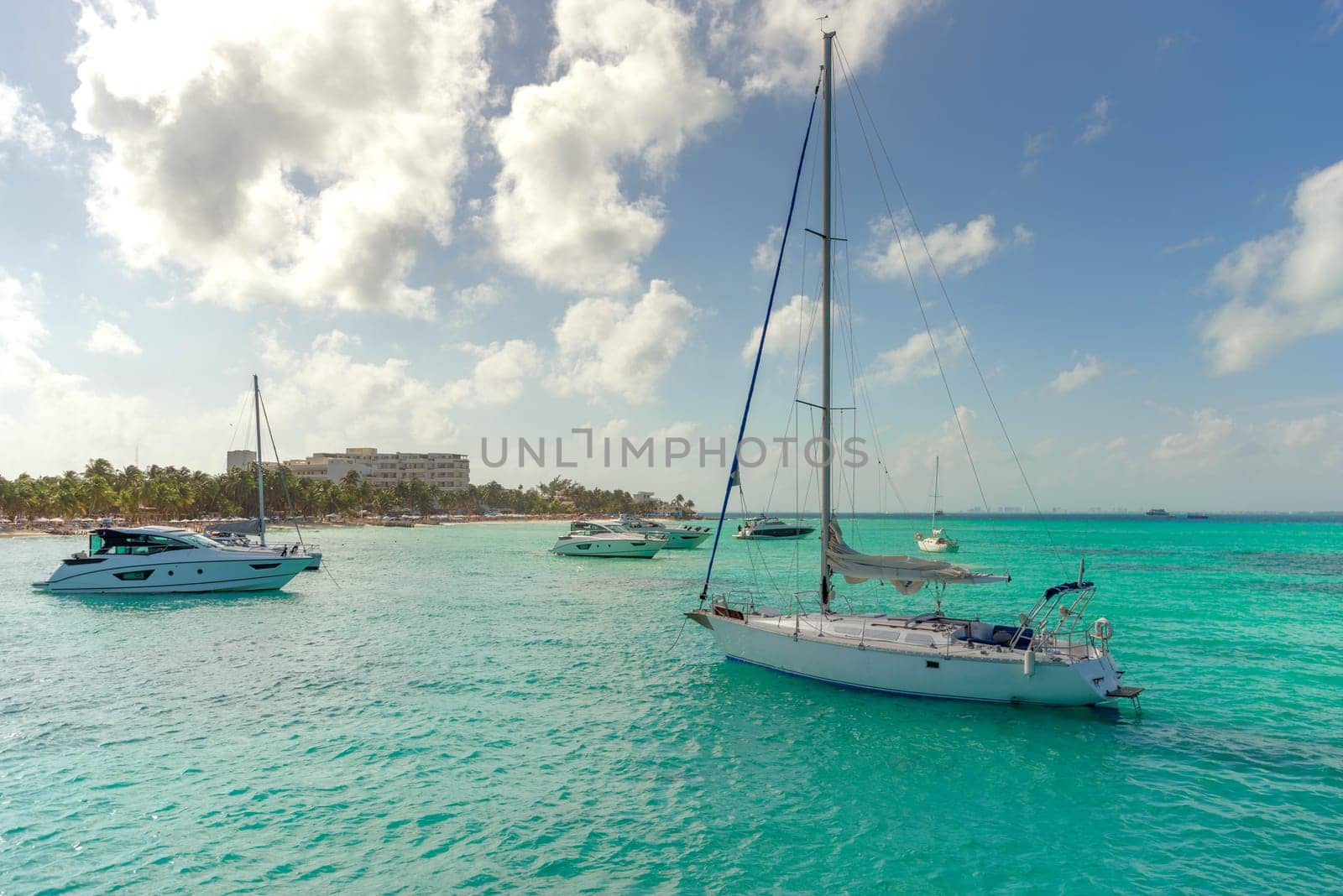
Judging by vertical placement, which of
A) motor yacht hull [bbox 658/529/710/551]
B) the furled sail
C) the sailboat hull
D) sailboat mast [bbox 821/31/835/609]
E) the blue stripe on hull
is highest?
sailboat mast [bbox 821/31/835/609]

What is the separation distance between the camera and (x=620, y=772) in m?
15.1

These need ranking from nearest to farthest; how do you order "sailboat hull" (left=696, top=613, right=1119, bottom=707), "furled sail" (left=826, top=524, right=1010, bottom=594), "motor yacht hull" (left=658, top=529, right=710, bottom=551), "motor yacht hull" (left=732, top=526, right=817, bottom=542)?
"sailboat hull" (left=696, top=613, right=1119, bottom=707) < "furled sail" (left=826, top=524, right=1010, bottom=594) < "motor yacht hull" (left=658, top=529, right=710, bottom=551) < "motor yacht hull" (left=732, top=526, right=817, bottom=542)

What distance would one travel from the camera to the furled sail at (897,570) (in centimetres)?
2119

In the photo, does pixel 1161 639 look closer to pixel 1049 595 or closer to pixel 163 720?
pixel 1049 595

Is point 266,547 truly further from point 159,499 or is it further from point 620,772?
point 159,499

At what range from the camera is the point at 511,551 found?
9156cm

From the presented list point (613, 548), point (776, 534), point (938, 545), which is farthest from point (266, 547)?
point (776, 534)

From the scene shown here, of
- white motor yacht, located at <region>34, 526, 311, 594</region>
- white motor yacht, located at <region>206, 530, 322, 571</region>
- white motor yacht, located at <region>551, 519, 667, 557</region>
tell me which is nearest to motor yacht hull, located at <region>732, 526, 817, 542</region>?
white motor yacht, located at <region>551, 519, 667, 557</region>

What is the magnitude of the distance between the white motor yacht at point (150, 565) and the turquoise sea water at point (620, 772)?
12389mm

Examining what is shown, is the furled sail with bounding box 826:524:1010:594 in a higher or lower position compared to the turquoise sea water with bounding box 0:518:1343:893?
higher

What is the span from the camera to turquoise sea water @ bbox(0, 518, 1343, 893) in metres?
11.3

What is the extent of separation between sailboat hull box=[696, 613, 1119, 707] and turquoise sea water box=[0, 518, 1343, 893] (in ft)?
1.68

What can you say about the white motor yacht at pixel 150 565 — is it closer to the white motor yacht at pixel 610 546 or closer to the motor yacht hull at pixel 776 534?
the white motor yacht at pixel 610 546

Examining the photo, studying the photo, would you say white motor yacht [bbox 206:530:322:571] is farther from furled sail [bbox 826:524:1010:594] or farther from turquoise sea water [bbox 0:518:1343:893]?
furled sail [bbox 826:524:1010:594]
